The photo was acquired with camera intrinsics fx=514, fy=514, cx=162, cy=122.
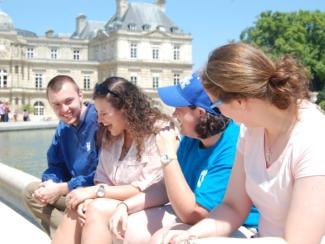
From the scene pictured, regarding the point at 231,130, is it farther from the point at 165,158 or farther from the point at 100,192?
the point at 100,192

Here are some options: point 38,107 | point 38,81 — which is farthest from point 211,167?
point 38,81

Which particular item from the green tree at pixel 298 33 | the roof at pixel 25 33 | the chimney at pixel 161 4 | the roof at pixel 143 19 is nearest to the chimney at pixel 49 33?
the roof at pixel 25 33

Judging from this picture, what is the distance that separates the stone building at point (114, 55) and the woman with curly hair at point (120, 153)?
173 feet

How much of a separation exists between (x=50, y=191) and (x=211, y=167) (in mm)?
1305

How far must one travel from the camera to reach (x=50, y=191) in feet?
10.5

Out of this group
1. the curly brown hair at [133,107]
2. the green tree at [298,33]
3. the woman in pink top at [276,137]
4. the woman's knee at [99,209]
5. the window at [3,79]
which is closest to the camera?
the woman in pink top at [276,137]

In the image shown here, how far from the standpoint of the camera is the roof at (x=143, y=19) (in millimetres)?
59094

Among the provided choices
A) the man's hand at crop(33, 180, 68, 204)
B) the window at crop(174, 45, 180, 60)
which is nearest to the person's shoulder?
the man's hand at crop(33, 180, 68, 204)

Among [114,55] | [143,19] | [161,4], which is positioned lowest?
[114,55]

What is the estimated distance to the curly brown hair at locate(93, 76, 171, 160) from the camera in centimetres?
280

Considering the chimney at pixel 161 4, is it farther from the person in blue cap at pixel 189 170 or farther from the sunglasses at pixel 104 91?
the person in blue cap at pixel 189 170

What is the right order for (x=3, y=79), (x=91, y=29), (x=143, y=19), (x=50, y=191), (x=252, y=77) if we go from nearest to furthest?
(x=252, y=77) < (x=50, y=191) < (x=3, y=79) < (x=143, y=19) < (x=91, y=29)

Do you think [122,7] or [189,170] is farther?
[122,7]

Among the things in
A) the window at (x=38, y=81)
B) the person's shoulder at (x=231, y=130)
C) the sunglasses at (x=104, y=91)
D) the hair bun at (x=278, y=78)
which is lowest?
the window at (x=38, y=81)
